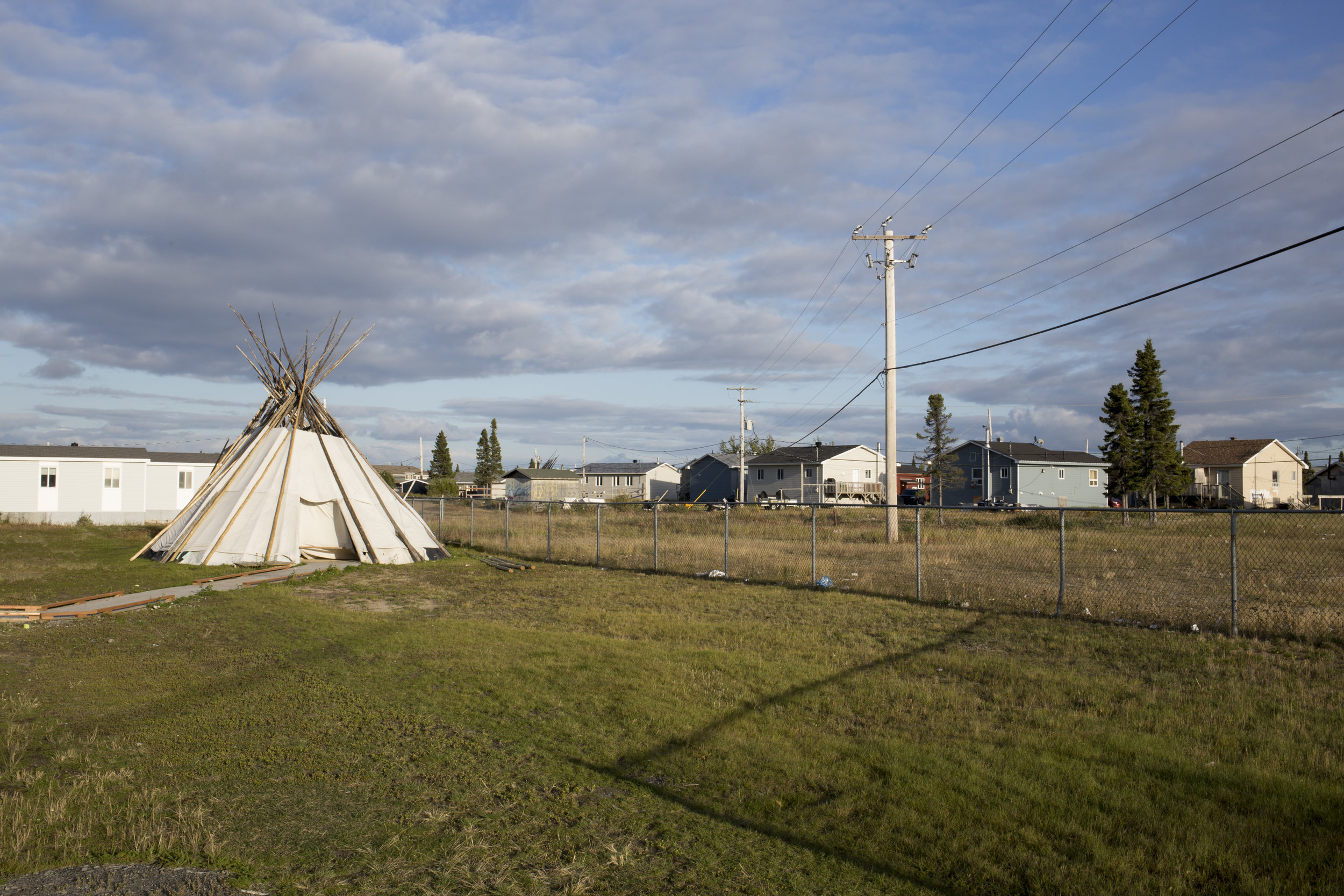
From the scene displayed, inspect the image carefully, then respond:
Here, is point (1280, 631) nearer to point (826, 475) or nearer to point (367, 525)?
point (367, 525)

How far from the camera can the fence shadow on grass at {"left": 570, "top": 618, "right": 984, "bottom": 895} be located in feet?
13.7

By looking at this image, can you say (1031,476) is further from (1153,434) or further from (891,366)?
(891,366)

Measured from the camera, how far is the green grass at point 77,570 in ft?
48.9

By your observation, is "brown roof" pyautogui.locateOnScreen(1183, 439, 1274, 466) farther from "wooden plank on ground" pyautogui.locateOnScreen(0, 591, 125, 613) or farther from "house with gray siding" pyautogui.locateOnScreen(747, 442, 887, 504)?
"wooden plank on ground" pyautogui.locateOnScreen(0, 591, 125, 613)

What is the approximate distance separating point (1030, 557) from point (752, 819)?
17.4 m

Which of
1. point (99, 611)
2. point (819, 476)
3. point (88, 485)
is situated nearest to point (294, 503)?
point (99, 611)

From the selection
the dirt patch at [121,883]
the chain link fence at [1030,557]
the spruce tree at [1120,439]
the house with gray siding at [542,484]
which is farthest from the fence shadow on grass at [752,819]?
the house with gray siding at [542,484]

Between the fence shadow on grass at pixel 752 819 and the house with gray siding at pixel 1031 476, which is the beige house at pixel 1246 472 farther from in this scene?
the fence shadow on grass at pixel 752 819

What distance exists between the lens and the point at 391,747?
607 centimetres

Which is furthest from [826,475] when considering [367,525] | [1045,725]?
[1045,725]

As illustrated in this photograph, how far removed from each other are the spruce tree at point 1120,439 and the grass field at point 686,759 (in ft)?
99.3

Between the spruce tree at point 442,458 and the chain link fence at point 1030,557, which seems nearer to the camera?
the chain link fence at point 1030,557

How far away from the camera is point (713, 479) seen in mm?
67000

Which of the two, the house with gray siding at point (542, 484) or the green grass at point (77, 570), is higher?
the house with gray siding at point (542, 484)
